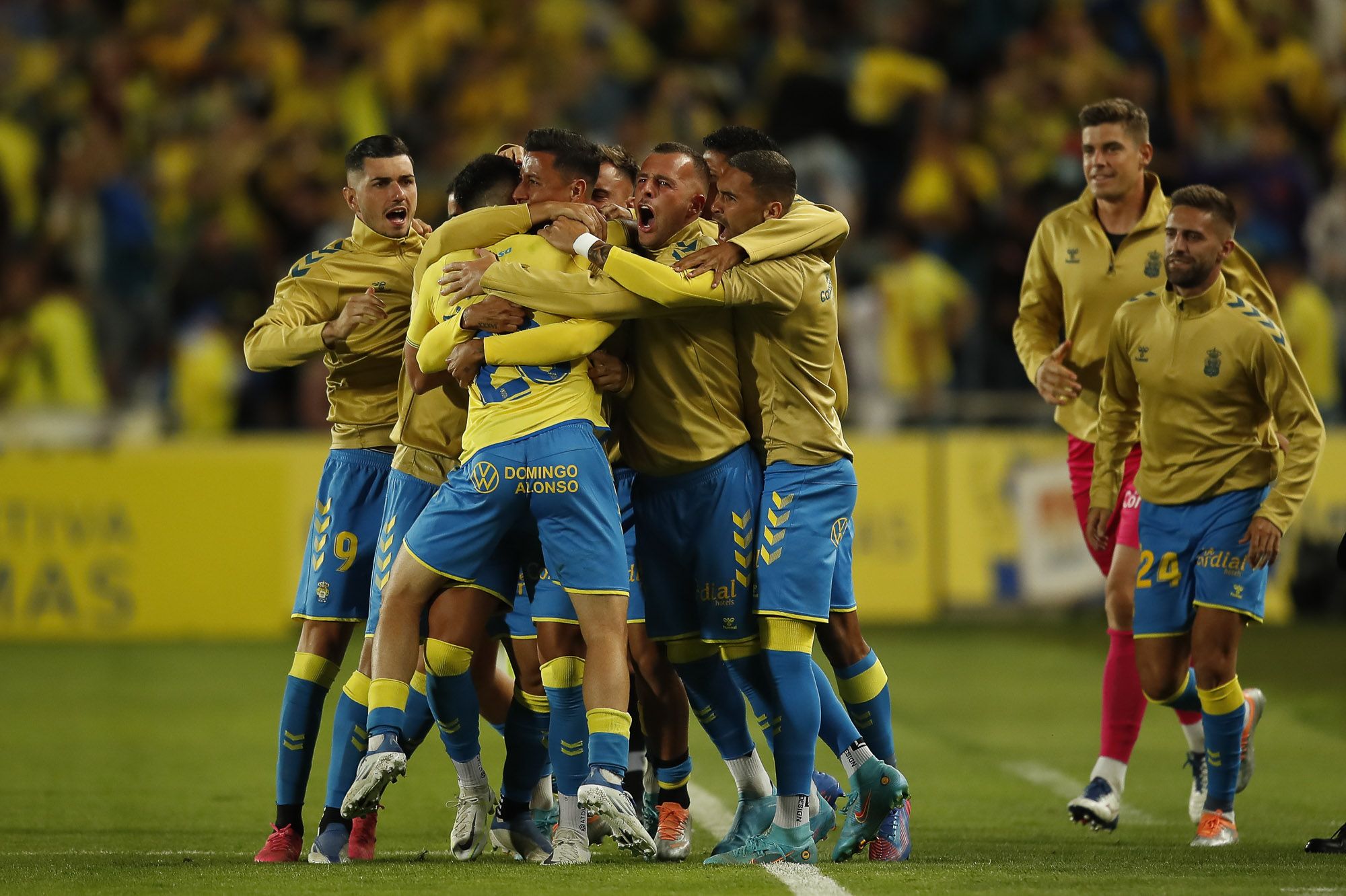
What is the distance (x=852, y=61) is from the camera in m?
18.5

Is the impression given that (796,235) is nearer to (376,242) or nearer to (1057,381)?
(376,242)

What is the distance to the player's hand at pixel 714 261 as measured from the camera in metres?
6.14

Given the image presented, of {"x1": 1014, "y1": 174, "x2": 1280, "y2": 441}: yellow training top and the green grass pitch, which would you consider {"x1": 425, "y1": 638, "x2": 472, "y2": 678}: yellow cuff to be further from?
{"x1": 1014, "y1": 174, "x2": 1280, "y2": 441}: yellow training top

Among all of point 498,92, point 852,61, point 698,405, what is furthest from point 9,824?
point 852,61

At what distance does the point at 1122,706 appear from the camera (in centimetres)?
759

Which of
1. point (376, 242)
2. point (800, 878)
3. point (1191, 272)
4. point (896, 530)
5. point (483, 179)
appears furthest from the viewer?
point (896, 530)

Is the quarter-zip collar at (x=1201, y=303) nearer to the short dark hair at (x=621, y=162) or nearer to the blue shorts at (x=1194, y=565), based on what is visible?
the blue shorts at (x=1194, y=565)

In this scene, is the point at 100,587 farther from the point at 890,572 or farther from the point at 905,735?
the point at 905,735

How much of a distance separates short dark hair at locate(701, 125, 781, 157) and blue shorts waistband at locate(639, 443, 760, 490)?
1043mm

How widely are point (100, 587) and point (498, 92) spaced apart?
241 inches

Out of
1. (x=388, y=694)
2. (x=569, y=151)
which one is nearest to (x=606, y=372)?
(x=569, y=151)

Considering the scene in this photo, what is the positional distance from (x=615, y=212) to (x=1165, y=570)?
2.43m

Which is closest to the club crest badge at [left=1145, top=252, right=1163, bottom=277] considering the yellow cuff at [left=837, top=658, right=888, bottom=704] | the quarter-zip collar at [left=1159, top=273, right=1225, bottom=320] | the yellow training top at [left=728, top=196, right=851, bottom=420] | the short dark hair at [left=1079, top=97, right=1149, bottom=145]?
the short dark hair at [left=1079, top=97, right=1149, bottom=145]

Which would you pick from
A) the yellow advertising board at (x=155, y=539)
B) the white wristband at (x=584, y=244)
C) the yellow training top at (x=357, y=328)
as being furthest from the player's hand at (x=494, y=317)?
the yellow advertising board at (x=155, y=539)
